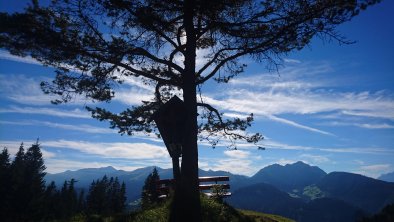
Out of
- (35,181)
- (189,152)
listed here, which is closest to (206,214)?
(189,152)

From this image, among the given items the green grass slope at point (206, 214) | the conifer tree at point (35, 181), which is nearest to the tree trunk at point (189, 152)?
the green grass slope at point (206, 214)

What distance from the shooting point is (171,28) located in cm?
1403

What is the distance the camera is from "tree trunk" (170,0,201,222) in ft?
32.7

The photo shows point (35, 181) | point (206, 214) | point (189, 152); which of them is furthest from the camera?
point (35, 181)

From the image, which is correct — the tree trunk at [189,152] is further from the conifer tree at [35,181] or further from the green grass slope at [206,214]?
the conifer tree at [35,181]

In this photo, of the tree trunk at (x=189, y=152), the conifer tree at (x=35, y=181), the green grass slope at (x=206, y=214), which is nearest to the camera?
the green grass slope at (x=206, y=214)

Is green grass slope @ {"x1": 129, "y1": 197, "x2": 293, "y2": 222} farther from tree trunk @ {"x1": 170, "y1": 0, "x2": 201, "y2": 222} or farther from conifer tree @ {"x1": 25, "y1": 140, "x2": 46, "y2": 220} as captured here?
conifer tree @ {"x1": 25, "y1": 140, "x2": 46, "y2": 220}

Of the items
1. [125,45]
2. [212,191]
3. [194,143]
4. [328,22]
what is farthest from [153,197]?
[328,22]

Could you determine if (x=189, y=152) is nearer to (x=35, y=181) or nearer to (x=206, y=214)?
(x=206, y=214)

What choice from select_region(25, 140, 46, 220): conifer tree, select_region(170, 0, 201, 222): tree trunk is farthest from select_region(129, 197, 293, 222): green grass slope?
select_region(25, 140, 46, 220): conifer tree

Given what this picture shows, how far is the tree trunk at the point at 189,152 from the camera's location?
9953mm

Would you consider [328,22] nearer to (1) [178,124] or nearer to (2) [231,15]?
(2) [231,15]

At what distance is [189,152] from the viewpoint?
11.5 metres

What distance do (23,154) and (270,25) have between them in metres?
88.8
